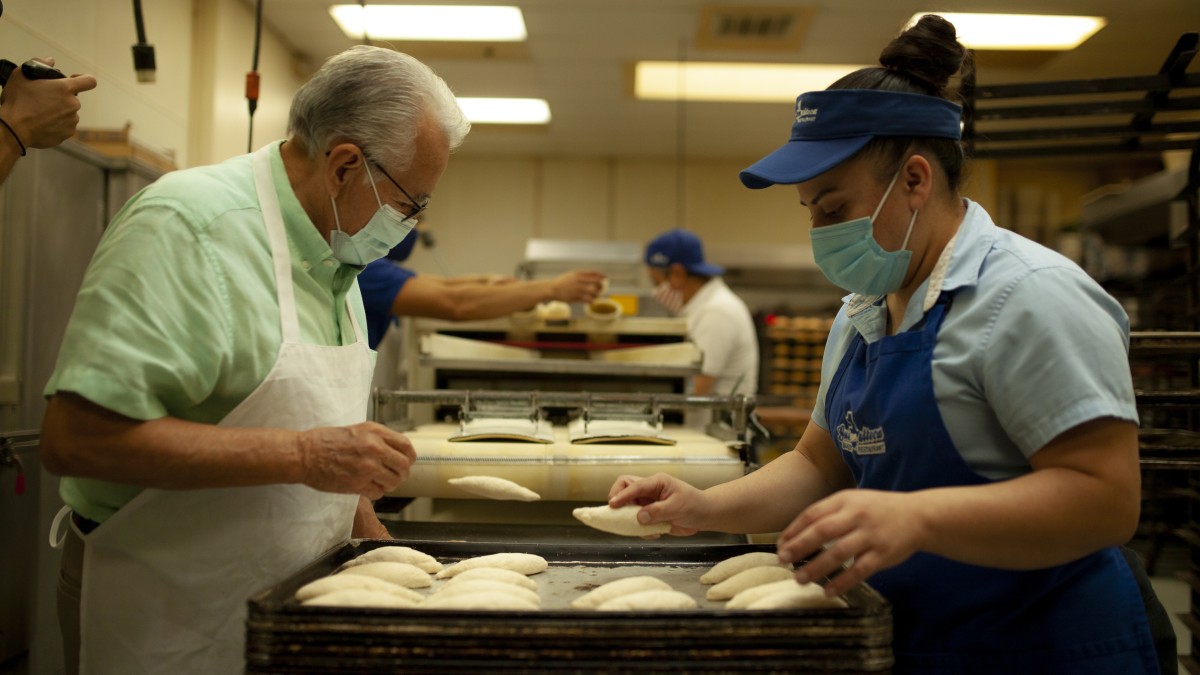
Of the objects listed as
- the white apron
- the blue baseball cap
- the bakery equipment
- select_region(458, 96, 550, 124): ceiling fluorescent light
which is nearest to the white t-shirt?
the blue baseball cap

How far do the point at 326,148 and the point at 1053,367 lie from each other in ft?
4.01

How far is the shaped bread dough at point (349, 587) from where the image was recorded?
1156 millimetres

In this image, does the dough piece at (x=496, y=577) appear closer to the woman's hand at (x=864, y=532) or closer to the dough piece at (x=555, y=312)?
the woman's hand at (x=864, y=532)

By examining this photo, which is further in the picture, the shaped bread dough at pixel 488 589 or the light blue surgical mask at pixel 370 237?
the light blue surgical mask at pixel 370 237

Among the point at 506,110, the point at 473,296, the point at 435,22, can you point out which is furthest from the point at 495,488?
the point at 506,110

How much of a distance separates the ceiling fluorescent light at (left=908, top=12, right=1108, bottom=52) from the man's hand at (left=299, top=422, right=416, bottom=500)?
13.6 ft

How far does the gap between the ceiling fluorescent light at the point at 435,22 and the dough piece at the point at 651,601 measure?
4.04 m

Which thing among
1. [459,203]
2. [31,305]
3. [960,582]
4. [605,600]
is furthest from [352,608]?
[459,203]

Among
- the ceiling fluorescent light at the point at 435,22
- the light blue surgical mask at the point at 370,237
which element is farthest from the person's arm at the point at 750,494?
the ceiling fluorescent light at the point at 435,22

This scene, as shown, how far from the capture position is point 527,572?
4.76ft

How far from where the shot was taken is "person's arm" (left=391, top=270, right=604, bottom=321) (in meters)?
3.03

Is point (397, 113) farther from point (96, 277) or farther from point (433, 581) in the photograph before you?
point (433, 581)

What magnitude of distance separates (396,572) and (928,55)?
3.83ft

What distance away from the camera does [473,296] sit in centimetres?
304
